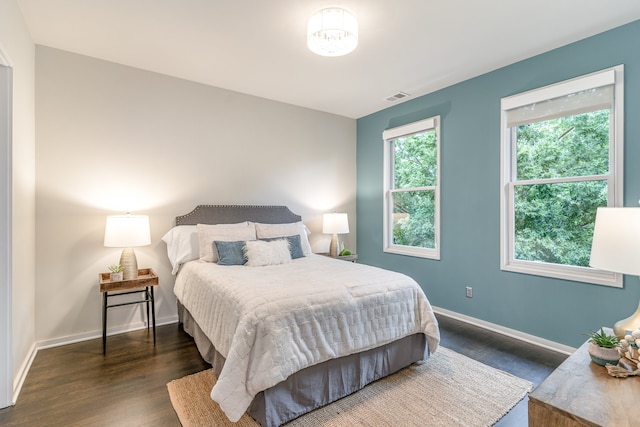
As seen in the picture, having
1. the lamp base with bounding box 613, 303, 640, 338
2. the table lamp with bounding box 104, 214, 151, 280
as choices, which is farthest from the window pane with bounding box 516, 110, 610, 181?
the table lamp with bounding box 104, 214, 151, 280

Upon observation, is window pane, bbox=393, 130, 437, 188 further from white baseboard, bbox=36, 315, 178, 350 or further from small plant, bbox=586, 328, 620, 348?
white baseboard, bbox=36, 315, 178, 350

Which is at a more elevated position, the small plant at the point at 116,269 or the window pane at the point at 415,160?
the window pane at the point at 415,160

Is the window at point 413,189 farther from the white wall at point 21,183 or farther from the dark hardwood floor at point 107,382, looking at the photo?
the white wall at point 21,183

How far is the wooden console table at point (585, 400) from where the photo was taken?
3.30 ft

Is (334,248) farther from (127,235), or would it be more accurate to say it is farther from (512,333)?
(127,235)

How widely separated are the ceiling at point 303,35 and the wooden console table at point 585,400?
2344 mm

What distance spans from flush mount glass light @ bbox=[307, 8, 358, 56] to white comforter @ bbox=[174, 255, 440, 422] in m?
1.74

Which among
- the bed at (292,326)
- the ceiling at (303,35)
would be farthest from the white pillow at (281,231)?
the ceiling at (303,35)

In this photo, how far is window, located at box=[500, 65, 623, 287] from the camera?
253 centimetres

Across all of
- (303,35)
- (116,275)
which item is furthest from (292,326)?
(303,35)

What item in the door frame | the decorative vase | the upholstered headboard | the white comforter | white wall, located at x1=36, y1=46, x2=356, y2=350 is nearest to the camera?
the decorative vase

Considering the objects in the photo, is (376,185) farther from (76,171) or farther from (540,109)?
(76,171)

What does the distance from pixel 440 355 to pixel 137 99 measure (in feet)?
12.6

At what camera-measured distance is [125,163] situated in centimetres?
317
